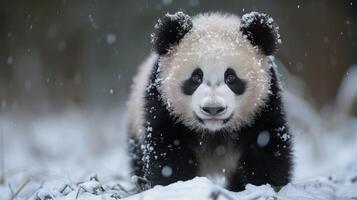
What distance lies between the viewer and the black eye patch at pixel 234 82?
202 inches

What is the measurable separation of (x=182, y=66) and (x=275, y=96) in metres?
0.81

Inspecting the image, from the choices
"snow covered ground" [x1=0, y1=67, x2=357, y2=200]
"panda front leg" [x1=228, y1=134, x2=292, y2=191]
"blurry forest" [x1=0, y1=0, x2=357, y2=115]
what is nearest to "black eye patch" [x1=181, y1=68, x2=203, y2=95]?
"panda front leg" [x1=228, y1=134, x2=292, y2=191]

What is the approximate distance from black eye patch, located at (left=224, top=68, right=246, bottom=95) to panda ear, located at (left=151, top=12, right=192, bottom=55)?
57 centimetres

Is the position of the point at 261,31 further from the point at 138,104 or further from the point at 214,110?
the point at 138,104

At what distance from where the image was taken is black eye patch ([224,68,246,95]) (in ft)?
16.8

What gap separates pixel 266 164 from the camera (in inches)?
210

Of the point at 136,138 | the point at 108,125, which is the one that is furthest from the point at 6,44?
the point at 136,138

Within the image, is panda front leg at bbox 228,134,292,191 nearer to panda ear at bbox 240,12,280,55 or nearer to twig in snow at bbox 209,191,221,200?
panda ear at bbox 240,12,280,55

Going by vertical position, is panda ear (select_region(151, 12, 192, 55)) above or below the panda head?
above

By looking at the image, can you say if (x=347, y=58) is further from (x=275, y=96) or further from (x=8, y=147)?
(x=275, y=96)

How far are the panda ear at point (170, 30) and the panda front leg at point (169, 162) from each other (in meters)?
0.77

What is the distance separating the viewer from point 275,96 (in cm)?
543

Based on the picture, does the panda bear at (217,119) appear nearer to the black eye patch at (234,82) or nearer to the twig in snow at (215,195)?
the black eye patch at (234,82)

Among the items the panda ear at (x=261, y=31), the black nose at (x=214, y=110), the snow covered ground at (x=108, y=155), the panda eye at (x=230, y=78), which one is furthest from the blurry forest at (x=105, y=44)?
the black nose at (x=214, y=110)
